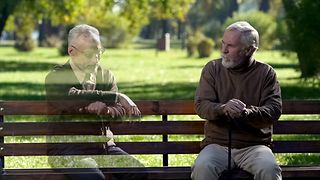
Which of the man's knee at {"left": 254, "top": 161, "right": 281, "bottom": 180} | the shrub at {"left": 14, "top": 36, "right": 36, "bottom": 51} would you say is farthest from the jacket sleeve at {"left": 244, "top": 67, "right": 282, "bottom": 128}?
the shrub at {"left": 14, "top": 36, "right": 36, "bottom": 51}

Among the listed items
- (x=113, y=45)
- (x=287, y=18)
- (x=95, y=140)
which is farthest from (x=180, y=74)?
(x=113, y=45)

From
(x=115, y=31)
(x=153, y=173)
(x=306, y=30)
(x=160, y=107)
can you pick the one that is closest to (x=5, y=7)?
(x=306, y=30)

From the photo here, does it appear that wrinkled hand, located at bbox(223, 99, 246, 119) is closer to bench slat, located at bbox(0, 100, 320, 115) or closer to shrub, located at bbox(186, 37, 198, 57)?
bench slat, located at bbox(0, 100, 320, 115)

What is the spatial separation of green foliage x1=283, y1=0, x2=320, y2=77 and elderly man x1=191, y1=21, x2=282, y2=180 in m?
12.6

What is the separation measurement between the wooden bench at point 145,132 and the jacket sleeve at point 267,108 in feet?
1.26

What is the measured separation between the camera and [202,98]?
5.51 m

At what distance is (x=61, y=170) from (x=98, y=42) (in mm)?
928

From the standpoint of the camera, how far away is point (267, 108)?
5.41m

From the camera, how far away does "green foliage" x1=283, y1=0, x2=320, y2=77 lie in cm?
1811

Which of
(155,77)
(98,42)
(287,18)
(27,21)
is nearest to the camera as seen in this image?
(98,42)

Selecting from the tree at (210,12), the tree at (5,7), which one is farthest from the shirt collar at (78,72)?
the tree at (210,12)

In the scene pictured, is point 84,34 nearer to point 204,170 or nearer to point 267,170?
point 204,170

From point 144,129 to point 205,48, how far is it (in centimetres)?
3630

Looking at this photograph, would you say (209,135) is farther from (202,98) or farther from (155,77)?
(155,77)
